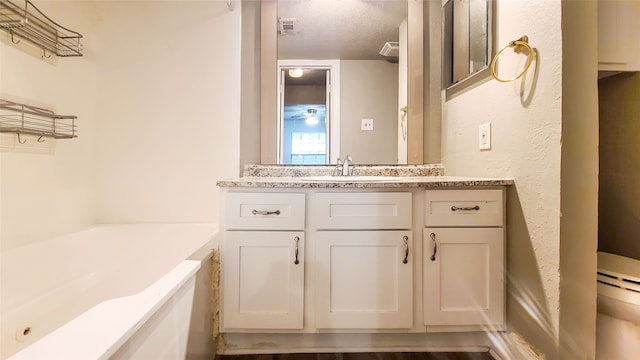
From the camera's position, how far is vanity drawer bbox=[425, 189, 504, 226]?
125cm

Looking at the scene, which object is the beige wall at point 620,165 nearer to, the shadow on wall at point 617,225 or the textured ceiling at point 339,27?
the shadow on wall at point 617,225

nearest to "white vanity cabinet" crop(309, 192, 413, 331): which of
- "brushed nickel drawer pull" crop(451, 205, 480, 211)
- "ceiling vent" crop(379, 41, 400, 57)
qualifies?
"brushed nickel drawer pull" crop(451, 205, 480, 211)

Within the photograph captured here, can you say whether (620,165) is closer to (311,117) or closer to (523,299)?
(523,299)

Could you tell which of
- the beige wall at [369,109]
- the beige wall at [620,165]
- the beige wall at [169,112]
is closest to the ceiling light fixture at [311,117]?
the beige wall at [369,109]

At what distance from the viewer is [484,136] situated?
1393mm

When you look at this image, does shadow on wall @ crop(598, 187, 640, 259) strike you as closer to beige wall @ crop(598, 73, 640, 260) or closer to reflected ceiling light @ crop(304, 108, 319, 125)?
beige wall @ crop(598, 73, 640, 260)

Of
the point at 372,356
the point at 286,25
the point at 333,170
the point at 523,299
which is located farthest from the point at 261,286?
the point at 286,25

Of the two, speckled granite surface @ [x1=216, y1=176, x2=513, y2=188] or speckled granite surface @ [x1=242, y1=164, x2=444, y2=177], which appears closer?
speckled granite surface @ [x1=216, y1=176, x2=513, y2=188]

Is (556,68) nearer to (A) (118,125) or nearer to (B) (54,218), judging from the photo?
(A) (118,125)

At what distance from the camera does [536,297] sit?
1099 mm

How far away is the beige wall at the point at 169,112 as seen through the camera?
171 cm

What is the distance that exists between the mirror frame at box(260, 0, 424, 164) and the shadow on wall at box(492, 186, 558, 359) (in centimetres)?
68

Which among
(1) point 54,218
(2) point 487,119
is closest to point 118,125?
(1) point 54,218

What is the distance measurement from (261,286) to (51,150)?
1248mm
